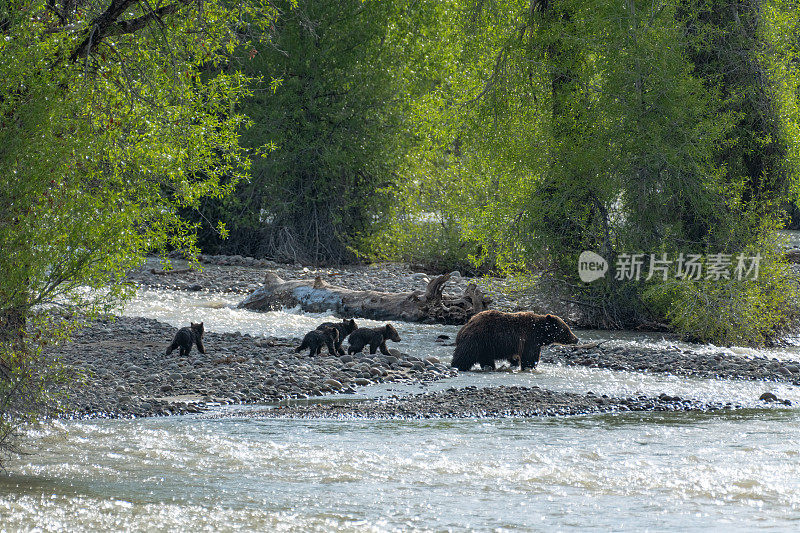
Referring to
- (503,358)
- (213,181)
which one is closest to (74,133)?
(213,181)

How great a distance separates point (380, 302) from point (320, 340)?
14.6 ft

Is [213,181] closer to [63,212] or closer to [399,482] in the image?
[63,212]

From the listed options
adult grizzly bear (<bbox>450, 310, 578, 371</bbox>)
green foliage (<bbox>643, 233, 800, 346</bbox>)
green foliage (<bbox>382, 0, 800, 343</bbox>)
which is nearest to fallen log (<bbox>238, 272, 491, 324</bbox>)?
green foliage (<bbox>382, 0, 800, 343</bbox>)

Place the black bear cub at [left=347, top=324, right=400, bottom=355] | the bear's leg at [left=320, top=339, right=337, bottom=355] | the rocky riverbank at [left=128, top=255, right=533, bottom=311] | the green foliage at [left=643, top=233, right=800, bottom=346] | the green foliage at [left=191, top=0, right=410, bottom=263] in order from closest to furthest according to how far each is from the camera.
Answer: the bear's leg at [left=320, top=339, right=337, bottom=355] → the black bear cub at [left=347, top=324, right=400, bottom=355] → the green foliage at [left=643, top=233, right=800, bottom=346] → the rocky riverbank at [left=128, top=255, right=533, bottom=311] → the green foliage at [left=191, top=0, right=410, bottom=263]

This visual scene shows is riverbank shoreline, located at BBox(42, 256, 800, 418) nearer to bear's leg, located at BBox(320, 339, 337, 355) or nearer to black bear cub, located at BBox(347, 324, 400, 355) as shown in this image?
bear's leg, located at BBox(320, 339, 337, 355)

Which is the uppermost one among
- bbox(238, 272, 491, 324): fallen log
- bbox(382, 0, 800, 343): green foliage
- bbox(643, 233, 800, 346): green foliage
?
bbox(382, 0, 800, 343): green foliage

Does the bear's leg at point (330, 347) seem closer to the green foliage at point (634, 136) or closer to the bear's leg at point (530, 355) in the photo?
the bear's leg at point (530, 355)

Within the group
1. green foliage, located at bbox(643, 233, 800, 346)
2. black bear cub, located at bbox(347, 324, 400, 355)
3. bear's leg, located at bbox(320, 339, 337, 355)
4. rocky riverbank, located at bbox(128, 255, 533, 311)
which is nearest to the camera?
bear's leg, located at bbox(320, 339, 337, 355)

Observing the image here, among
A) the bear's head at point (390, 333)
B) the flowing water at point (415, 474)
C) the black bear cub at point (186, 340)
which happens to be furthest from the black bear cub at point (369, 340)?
the flowing water at point (415, 474)

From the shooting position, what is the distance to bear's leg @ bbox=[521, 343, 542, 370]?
12.3 m

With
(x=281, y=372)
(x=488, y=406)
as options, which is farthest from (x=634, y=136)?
(x=281, y=372)

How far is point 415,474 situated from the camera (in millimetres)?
7172

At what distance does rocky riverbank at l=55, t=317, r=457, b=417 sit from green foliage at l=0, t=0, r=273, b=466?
78.3 inches

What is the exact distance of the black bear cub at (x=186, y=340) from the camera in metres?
12.0
